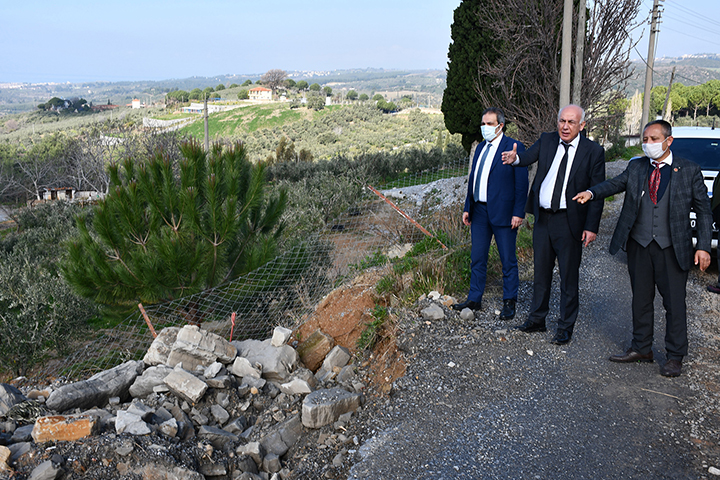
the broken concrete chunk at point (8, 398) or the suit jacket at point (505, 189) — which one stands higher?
the suit jacket at point (505, 189)

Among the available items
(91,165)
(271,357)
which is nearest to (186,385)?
(271,357)

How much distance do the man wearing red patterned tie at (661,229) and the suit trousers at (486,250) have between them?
3.11ft

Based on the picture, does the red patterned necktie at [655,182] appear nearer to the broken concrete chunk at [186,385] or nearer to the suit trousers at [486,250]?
the suit trousers at [486,250]

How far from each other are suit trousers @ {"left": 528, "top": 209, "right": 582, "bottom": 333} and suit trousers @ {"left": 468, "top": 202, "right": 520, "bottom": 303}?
1.16 feet

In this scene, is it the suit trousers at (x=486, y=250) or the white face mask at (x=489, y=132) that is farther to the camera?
the suit trousers at (x=486, y=250)

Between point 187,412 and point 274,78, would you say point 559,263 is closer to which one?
point 187,412

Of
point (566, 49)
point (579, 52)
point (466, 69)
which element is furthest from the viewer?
point (466, 69)

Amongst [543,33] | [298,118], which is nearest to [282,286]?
[543,33]

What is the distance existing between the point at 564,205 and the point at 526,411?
5.60 feet

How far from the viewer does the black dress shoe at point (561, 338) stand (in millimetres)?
4426

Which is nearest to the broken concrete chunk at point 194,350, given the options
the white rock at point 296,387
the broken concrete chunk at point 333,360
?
the white rock at point 296,387

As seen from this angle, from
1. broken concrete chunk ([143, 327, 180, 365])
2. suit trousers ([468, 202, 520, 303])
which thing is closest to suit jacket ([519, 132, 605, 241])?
suit trousers ([468, 202, 520, 303])

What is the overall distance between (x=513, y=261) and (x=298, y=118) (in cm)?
7126

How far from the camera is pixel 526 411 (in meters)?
3.55
